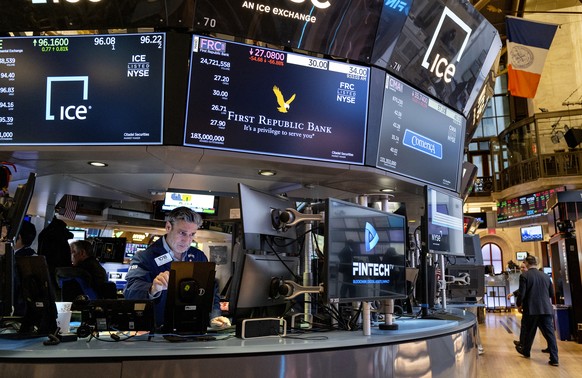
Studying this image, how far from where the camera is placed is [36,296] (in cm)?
235

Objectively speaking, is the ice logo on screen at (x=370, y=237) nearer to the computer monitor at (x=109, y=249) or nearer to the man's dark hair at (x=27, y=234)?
the man's dark hair at (x=27, y=234)

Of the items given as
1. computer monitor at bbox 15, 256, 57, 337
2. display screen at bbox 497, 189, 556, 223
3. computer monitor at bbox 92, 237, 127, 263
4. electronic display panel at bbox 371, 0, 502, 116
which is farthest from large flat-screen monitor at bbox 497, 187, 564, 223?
computer monitor at bbox 15, 256, 57, 337

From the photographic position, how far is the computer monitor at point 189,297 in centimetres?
238

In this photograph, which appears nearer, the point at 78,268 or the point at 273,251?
the point at 273,251

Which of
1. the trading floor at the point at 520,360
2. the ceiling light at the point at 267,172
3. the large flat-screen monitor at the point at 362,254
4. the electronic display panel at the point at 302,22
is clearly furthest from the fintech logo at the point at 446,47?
the trading floor at the point at 520,360

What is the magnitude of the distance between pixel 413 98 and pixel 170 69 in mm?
1881

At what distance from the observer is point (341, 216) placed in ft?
7.62

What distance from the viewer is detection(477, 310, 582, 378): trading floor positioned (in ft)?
20.5

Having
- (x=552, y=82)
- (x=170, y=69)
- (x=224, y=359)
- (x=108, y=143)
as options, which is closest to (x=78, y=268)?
(x=108, y=143)

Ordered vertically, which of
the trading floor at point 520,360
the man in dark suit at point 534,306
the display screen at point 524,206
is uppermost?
the display screen at point 524,206

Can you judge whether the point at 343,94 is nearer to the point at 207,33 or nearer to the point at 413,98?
the point at 413,98

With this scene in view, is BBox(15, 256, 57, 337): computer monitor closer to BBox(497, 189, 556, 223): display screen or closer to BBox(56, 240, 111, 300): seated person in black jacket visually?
BBox(56, 240, 111, 300): seated person in black jacket

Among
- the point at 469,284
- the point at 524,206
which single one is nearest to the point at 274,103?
the point at 469,284

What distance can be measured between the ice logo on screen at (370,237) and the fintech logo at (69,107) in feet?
5.93
